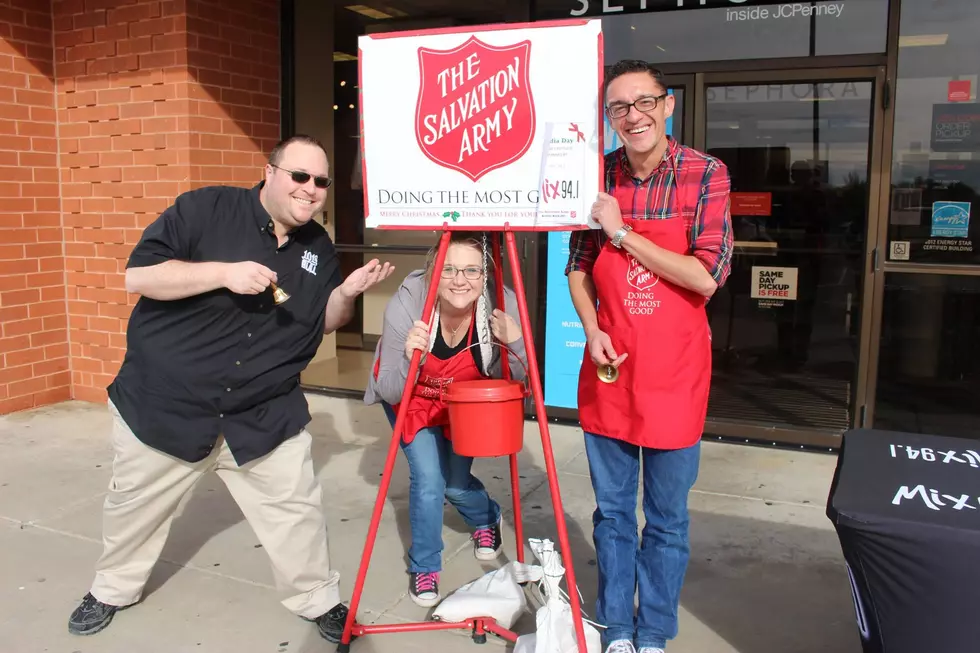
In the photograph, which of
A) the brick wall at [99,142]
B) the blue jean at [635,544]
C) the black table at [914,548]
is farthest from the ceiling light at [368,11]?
the black table at [914,548]

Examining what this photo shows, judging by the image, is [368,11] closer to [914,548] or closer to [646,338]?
[646,338]

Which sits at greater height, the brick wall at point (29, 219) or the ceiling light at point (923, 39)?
the ceiling light at point (923, 39)

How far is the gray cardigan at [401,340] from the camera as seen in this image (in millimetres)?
3062

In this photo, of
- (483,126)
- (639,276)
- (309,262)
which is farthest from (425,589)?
(483,126)

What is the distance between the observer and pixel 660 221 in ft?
8.55

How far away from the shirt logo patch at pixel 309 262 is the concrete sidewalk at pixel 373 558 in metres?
1.32

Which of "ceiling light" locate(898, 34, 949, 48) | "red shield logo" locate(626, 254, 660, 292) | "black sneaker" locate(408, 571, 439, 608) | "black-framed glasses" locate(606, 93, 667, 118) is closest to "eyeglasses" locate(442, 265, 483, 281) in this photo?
"red shield logo" locate(626, 254, 660, 292)

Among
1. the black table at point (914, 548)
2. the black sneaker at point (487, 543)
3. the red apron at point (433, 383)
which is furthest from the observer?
the black sneaker at point (487, 543)

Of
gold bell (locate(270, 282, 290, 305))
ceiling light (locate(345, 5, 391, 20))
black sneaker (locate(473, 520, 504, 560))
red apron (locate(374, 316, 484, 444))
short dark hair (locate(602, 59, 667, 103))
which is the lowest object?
black sneaker (locate(473, 520, 504, 560))

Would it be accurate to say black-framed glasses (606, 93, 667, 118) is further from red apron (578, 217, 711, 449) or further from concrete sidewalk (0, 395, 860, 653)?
concrete sidewalk (0, 395, 860, 653)

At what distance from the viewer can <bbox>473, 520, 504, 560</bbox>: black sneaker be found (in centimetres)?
364

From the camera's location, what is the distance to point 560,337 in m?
5.73

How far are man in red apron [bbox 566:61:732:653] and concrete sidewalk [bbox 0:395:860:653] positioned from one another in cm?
41

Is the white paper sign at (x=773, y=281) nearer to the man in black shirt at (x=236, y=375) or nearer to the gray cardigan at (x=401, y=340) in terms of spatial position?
the gray cardigan at (x=401, y=340)
